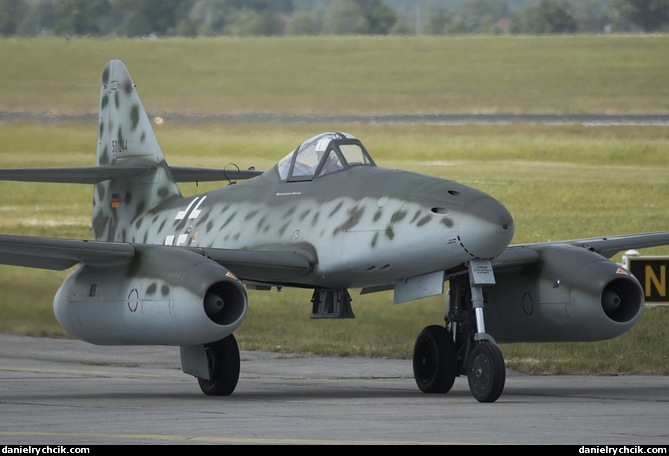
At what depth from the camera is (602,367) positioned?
2162 centimetres

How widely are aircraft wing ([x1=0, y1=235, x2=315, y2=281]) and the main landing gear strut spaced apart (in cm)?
176

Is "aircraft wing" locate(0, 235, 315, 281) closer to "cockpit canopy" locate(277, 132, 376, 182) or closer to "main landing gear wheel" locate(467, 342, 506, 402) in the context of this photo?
"cockpit canopy" locate(277, 132, 376, 182)

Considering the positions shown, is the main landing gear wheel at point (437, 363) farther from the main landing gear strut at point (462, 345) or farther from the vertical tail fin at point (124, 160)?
the vertical tail fin at point (124, 160)

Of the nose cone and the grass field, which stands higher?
the grass field

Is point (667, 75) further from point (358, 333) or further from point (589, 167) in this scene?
point (358, 333)

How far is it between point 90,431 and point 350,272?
5159 mm

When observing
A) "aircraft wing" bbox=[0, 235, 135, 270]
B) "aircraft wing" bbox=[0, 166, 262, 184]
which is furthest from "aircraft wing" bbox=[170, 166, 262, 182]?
"aircraft wing" bbox=[0, 235, 135, 270]

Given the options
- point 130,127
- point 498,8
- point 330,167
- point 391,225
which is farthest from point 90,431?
point 498,8

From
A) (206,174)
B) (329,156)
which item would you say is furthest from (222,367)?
(206,174)

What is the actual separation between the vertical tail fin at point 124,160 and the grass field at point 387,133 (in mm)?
4974

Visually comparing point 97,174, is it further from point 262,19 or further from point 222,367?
point 262,19

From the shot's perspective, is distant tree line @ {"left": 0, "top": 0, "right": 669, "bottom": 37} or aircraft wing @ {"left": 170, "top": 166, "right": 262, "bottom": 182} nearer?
aircraft wing @ {"left": 170, "top": 166, "right": 262, "bottom": 182}

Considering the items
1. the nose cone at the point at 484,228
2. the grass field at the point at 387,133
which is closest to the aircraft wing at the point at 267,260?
the nose cone at the point at 484,228

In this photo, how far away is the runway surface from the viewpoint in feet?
39.7
